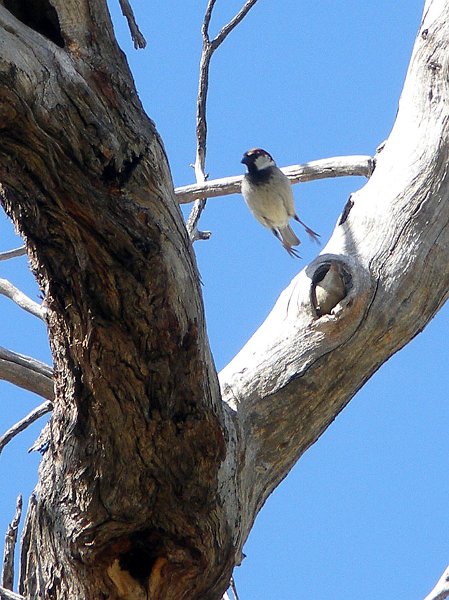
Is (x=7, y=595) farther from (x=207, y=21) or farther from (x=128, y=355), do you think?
(x=207, y=21)

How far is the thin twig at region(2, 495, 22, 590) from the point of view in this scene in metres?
2.71

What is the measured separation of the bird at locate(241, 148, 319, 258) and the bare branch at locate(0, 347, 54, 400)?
6.81 feet

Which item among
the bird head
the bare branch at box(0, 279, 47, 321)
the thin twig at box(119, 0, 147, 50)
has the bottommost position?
the thin twig at box(119, 0, 147, 50)

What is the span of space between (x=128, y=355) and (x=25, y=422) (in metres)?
1.43

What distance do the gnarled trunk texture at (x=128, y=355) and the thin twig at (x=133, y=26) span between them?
439 millimetres

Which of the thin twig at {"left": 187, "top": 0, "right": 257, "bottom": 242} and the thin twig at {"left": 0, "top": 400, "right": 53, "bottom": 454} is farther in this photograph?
the thin twig at {"left": 187, "top": 0, "right": 257, "bottom": 242}

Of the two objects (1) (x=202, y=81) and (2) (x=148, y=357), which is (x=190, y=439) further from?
(1) (x=202, y=81)

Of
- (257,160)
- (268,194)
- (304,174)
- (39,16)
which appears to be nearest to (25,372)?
(39,16)

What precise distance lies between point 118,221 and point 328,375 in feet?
2.99

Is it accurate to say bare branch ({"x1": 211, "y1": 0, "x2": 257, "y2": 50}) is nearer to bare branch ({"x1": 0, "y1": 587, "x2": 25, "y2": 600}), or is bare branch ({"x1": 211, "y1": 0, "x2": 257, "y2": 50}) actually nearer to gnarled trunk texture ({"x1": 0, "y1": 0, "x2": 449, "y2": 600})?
gnarled trunk texture ({"x1": 0, "y1": 0, "x2": 449, "y2": 600})

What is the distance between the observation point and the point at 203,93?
418 centimetres

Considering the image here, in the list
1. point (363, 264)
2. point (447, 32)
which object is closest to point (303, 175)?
point (447, 32)

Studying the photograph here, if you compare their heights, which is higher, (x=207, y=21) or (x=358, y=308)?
(x=207, y=21)

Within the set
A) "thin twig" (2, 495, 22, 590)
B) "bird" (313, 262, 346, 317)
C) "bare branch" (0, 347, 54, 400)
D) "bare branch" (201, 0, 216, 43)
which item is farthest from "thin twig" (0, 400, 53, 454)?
"bare branch" (201, 0, 216, 43)
